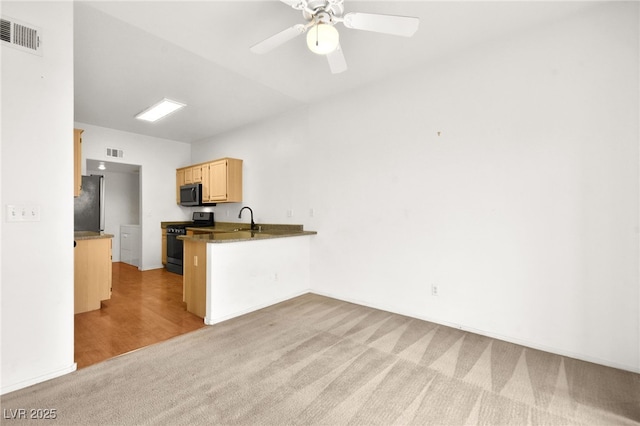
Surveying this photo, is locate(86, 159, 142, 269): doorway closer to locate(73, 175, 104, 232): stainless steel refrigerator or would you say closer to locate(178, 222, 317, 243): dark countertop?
locate(73, 175, 104, 232): stainless steel refrigerator

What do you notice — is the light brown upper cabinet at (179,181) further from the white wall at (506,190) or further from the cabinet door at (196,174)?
the white wall at (506,190)

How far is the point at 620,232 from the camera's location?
211 centimetres

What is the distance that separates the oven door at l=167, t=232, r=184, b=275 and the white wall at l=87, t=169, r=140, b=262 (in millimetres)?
1912

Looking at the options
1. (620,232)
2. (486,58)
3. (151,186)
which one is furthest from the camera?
(151,186)

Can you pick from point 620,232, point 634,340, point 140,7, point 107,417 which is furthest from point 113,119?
point 634,340

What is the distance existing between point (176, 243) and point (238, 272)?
2.80 metres

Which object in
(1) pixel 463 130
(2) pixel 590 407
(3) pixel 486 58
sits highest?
(3) pixel 486 58

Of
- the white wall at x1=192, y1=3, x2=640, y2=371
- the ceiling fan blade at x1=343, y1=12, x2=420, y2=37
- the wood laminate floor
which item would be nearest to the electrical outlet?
the wood laminate floor

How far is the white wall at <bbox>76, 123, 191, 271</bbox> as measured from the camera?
5141 millimetres

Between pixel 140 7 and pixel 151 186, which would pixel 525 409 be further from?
pixel 151 186

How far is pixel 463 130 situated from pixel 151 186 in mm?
5636

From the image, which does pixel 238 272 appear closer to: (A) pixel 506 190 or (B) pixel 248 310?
(B) pixel 248 310

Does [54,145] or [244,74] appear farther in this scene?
[244,74]

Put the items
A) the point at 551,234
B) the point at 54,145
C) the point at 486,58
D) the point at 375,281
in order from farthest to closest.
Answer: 1. the point at 375,281
2. the point at 486,58
3. the point at 551,234
4. the point at 54,145
